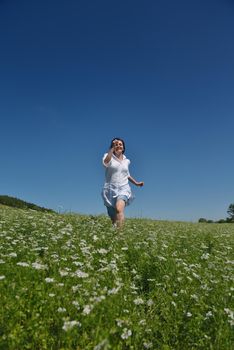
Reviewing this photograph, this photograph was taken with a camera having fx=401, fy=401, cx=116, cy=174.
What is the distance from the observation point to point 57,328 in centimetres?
464

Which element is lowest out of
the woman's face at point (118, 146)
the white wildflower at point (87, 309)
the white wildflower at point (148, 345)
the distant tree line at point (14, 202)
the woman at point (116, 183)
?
the white wildflower at point (148, 345)

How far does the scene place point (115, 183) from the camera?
37.7 feet

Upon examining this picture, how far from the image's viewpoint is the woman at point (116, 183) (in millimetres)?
11266

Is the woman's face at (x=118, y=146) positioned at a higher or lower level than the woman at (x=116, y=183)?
higher

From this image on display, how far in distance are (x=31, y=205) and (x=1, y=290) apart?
Answer: 108 feet

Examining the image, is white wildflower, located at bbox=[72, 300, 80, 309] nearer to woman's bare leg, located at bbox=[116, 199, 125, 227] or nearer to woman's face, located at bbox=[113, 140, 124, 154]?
woman's bare leg, located at bbox=[116, 199, 125, 227]

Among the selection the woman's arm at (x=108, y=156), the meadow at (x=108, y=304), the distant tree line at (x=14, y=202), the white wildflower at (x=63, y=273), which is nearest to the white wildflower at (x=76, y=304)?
the meadow at (x=108, y=304)

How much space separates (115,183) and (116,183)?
29 mm

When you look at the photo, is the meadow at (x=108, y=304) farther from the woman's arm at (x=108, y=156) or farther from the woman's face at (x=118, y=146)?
the woman's face at (x=118, y=146)

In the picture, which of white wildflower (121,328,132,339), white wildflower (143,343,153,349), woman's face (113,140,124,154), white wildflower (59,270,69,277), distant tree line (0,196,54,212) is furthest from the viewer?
distant tree line (0,196,54,212)

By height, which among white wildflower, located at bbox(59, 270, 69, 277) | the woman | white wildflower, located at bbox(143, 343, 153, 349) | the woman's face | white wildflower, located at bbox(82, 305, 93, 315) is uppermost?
the woman's face

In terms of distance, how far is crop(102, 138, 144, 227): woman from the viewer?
11266mm

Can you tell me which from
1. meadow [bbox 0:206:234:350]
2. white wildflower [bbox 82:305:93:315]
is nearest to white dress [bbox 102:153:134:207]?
meadow [bbox 0:206:234:350]

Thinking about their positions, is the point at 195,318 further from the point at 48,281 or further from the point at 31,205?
the point at 31,205
